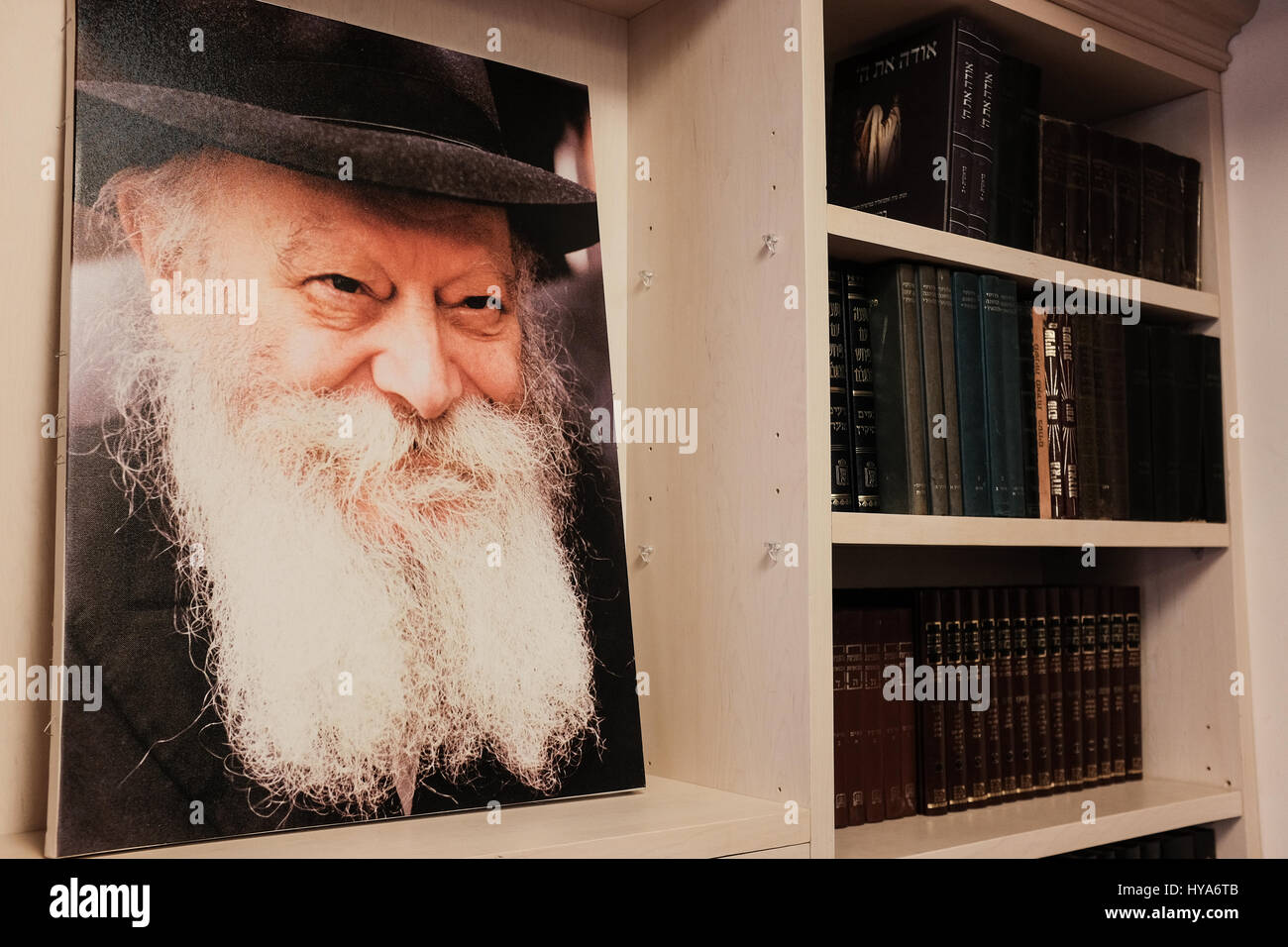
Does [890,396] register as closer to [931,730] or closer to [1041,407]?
[1041,407]

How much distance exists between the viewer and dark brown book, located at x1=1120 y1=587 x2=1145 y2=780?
1.75m

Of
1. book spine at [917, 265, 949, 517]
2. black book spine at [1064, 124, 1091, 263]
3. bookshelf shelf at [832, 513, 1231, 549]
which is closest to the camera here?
bookshelf shelf at [832, 513, 1231, 549]

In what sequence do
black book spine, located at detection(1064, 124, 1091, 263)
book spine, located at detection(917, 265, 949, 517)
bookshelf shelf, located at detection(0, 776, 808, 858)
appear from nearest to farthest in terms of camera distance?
1. bookshelf shelf, located at detection(0, 776, 808, 858)
2. book spine, located at detection(917, 265, 949, 517)
3. black book spine, located at detection(1064, 124, 1091, 263)

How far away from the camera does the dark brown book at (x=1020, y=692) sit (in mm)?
1594

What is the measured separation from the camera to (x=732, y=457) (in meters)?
1.34

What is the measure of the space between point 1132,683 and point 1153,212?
29.1 inches

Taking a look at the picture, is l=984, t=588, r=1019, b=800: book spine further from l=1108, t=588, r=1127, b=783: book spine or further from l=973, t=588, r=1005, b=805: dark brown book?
l=1108, t=588, r=1127, b=783: book spine

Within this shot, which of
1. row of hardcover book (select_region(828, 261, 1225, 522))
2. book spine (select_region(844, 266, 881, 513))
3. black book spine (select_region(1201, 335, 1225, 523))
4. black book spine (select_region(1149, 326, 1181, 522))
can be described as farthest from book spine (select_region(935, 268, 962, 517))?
black book spine (select_region(1201, 335, 1225, 523))

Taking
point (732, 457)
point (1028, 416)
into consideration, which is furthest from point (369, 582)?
point (1028, 416)

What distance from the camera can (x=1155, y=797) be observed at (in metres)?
1.62

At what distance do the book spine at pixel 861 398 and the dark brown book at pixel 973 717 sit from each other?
28cm

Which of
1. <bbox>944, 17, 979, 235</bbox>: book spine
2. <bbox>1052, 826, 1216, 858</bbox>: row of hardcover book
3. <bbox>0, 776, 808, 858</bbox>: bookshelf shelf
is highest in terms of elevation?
<bbox>944, 17, 979, 235</bbox>: book spine

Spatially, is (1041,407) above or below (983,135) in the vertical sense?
below

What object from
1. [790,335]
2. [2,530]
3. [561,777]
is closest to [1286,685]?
[790,335]
